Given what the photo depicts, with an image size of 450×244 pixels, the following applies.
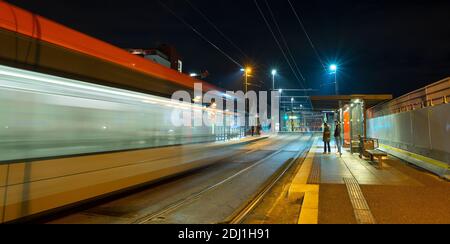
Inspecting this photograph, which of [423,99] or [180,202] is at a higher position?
[423,99]

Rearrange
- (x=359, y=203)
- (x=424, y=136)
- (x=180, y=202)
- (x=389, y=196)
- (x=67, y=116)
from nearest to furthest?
1. (x=67, y=116)
2. (x=359, y=203)
3. (x=389, y=196)
4. (x=180, y=202)
5. (x=424, y=136)

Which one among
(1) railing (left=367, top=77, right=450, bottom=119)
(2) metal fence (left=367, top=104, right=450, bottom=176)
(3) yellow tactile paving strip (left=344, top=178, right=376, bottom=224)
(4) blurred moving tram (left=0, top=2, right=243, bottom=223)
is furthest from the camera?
(1) railing (left=367, top=77, right=450, bottom=119)

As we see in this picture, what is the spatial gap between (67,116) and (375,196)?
20.2ft

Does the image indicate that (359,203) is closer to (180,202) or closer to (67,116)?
(180,202)

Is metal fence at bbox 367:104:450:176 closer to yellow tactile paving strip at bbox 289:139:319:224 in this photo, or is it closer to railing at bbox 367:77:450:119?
railing at bbox 367:77:450:119

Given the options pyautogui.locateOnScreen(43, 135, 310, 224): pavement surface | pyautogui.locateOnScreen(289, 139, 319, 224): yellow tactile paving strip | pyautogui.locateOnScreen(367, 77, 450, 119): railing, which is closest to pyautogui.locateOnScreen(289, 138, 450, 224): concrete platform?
pyautogui.locateOnScreen(289, 139, 319, 224): yellow tactile paving strip

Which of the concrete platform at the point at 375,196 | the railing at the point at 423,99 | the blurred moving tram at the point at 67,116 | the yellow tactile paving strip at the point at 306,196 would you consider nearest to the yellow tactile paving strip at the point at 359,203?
the concrete platform at the point at 375,196

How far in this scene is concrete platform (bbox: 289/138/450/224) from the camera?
5.75 m

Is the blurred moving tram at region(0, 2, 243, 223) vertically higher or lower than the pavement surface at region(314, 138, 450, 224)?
higher

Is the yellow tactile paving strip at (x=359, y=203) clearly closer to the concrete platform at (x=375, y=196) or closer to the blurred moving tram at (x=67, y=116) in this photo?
the concrete platform at (x=375, y=196)

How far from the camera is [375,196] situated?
24.0 ft

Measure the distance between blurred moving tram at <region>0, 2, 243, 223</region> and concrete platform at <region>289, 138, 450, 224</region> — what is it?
11.7 ft

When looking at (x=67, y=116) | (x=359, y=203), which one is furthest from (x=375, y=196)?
(x=67, y=116)

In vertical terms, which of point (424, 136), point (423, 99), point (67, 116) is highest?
point (423, 99)
